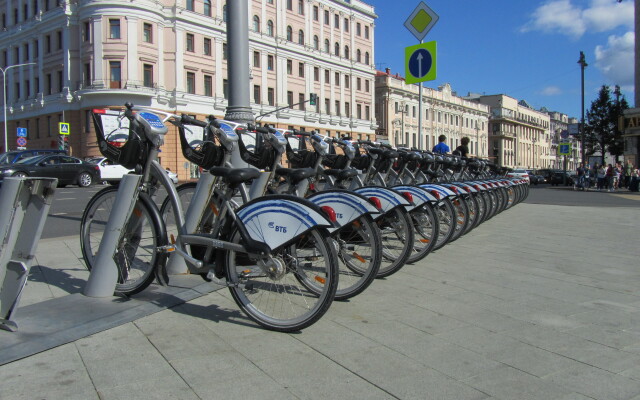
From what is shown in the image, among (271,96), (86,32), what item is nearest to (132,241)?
(86,32)

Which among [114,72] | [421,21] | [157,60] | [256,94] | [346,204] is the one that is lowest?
[346,204]

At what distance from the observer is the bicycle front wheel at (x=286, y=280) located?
322 centimetres

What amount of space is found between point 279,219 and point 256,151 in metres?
1.62

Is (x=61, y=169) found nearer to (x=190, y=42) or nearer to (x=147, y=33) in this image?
(x=147, y=33)

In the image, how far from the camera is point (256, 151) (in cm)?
480

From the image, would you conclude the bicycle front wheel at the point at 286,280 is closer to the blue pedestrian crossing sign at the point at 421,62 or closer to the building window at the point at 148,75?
the blue pedestrian crossing sign at the point at 421,62

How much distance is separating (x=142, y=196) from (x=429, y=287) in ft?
8.39

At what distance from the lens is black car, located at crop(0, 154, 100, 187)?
20.7m

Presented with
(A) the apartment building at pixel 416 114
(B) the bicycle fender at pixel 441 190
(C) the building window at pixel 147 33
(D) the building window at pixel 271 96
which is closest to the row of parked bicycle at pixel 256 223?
(B) the bicycle fender at pixel 441 190

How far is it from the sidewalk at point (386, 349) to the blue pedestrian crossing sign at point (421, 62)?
463cm

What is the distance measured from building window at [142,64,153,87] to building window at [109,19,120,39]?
3066 millimetres

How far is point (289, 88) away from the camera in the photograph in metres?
54.7

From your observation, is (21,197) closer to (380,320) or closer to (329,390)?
(329,390)

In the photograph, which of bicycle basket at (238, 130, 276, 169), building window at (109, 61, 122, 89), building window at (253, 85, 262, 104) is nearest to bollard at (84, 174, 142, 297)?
bicycle basket at (238, 130, 276, 169)
